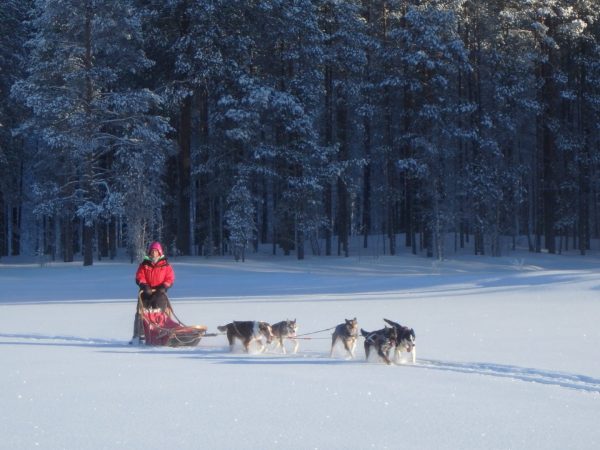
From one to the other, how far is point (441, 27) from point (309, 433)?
30823mm

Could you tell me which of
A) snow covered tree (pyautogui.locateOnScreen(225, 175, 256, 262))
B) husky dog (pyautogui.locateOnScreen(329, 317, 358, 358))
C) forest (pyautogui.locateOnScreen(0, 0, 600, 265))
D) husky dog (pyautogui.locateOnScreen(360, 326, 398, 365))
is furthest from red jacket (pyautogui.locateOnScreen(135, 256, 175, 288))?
snow covered tree (pyautogui.locateOnScreen(225, 175, 256, 262))

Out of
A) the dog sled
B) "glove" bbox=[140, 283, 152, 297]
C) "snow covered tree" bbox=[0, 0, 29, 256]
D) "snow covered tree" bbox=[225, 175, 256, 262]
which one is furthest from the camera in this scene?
"snow covered tree" bbox=[0, 0, 29, 256]

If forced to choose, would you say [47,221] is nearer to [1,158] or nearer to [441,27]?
[1,158]

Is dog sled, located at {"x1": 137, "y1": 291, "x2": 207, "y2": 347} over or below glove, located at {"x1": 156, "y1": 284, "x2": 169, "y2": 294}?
below

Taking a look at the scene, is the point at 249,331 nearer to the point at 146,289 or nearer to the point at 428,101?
the point at 146,289

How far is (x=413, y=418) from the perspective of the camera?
746 cm

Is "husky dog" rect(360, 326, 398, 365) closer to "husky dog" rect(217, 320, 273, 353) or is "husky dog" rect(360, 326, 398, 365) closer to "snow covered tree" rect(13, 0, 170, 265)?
"husky dog" rect(217, 320, 273, 353)

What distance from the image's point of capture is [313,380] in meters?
9.44

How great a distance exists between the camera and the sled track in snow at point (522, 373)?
918 centimetres

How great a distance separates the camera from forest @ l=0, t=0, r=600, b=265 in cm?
3005

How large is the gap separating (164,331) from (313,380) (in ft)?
13.0

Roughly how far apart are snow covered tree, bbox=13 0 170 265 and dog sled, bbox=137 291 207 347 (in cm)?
1678

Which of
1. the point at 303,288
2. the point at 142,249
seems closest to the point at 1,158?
the point at 142,249

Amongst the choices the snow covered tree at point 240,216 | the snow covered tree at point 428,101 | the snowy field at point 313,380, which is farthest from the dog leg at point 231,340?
the snow covered tree at point 428,101
